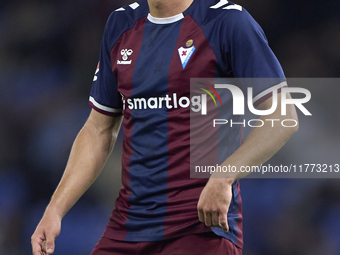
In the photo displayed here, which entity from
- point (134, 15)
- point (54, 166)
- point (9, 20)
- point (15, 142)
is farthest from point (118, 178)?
point (134, 15)

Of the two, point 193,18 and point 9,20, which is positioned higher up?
point 193,18

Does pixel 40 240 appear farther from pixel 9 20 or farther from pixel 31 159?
pixel 9 20

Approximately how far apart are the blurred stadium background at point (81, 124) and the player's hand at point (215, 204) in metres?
2.88

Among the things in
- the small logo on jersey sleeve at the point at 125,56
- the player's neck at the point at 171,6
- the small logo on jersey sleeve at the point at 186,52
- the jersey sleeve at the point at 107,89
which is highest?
the player's neck at the point at 171,6

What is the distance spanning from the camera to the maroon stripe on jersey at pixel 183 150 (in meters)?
1.81

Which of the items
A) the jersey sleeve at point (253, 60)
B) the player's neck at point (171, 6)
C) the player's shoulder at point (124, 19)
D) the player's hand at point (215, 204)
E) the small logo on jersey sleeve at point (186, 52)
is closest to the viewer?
the player's hand at point (215, 204)

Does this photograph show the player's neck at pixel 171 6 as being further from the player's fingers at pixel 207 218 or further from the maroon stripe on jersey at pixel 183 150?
the player's fingers at pixel 207 218

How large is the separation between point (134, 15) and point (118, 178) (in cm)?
275

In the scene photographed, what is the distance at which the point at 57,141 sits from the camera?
481 cm

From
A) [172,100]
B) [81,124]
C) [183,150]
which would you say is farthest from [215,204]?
[81,124]

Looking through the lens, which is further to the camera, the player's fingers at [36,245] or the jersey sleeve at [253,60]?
the player's fingers at [36,245]

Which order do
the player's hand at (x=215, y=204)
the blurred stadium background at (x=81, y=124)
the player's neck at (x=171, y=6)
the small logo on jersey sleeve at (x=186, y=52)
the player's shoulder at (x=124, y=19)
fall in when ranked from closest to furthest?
the player's hand at (x=215, y=204), the small logo on jersey sleeve at (x=186, y=52), the player's neck at (x=171, y=6), the player's shoulder at (x=124, y=19), the blurred stadium background at (x=81, y=124)

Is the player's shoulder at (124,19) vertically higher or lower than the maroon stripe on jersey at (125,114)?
higher

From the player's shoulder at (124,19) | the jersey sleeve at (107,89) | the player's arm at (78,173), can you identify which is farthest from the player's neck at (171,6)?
the player's arm at (78,173)
